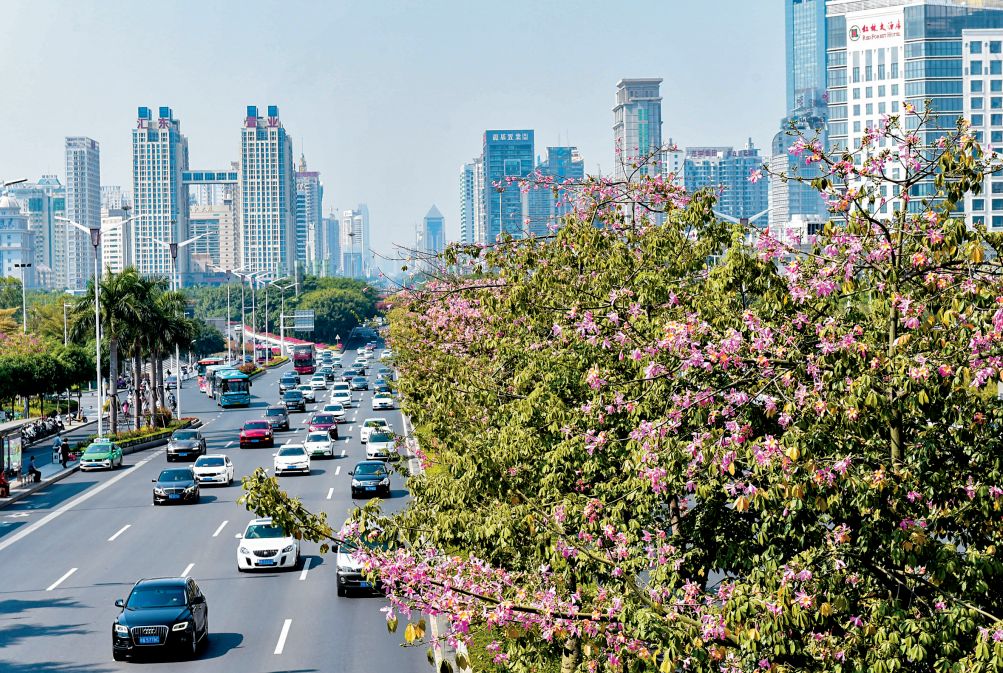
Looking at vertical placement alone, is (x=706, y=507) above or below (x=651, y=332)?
below

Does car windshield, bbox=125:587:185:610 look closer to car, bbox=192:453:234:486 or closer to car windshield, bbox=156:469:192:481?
car windshield, bbox=156:469:192:481

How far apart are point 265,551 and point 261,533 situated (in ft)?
3.64

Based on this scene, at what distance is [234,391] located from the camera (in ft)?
307

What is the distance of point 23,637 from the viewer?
25.2 m

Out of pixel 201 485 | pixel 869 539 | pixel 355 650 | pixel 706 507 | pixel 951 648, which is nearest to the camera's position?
pixel 951 648

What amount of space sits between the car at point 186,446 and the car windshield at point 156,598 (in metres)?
37.2

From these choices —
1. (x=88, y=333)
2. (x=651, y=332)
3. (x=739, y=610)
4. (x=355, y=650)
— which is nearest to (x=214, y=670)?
(x=355, y=650)

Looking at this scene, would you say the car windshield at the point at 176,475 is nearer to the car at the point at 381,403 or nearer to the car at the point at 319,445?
the car at the point at 319,445

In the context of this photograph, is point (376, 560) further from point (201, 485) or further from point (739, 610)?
point (201, 485)

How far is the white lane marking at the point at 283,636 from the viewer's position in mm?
23953

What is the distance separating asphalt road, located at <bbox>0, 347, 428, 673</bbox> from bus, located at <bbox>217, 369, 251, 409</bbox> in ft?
124

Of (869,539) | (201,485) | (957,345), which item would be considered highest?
(957,345)

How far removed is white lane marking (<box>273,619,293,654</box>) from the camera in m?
24.0

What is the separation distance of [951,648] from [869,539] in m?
1.03
